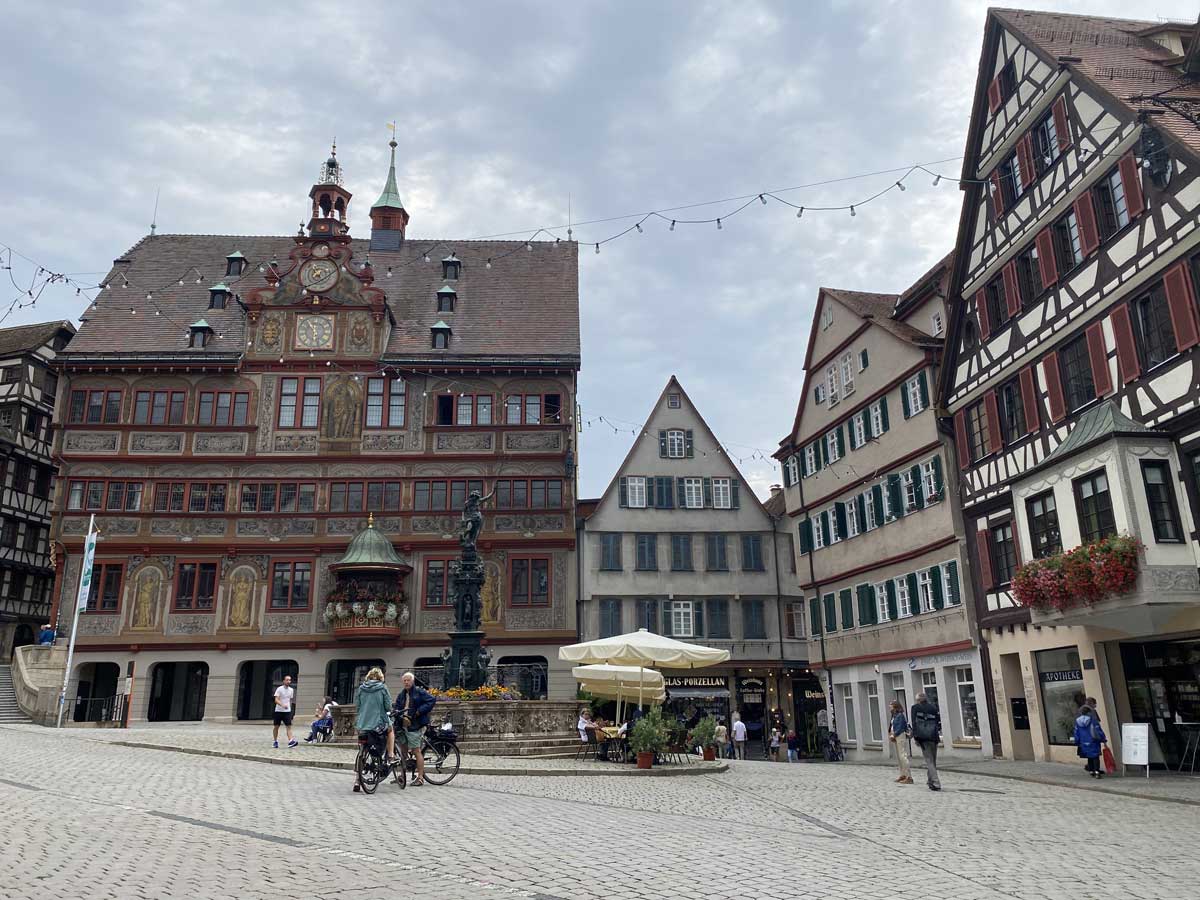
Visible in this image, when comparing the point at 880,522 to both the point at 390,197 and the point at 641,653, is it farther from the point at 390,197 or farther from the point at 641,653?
the point at 390,197

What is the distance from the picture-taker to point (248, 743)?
77.5 ft

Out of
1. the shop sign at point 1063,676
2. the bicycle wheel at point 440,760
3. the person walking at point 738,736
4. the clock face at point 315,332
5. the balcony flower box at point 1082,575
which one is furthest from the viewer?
the clock face at point 315,332

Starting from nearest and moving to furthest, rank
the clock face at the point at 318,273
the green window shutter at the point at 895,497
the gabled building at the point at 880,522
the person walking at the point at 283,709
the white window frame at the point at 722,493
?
1. the person walking at the point at 283,709
2. the gabled building at the point at 880,522
3. the green window shutter at the point at 895,497
4. the clock face at the point at 318,273
5. the white window frame at the point at 722,493

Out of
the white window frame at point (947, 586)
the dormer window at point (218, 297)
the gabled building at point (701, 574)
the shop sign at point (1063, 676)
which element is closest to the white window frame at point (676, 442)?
the gabled building at point (701, 574)

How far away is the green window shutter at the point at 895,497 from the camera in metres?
29.6

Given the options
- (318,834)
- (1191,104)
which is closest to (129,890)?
(318,834)

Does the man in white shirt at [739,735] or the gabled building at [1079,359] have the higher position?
the gabled building at [1079,359]

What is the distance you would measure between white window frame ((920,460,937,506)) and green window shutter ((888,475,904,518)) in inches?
56.2

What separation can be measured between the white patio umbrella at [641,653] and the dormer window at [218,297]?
28.8 m

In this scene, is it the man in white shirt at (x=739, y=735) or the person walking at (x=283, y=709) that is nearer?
the person walking at (x=283, y=709)

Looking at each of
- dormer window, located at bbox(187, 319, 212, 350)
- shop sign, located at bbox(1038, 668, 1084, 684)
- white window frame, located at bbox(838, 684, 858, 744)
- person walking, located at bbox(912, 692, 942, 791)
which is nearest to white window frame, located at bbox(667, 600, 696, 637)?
white window frame, located at bbox(838, 684, 858, 744)

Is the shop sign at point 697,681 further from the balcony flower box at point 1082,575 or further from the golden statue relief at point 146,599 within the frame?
the balcony flower box at point 1082,575

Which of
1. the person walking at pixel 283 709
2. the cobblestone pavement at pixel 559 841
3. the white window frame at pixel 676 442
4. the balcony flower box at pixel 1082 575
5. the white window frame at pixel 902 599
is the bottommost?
the cobblestone pavement at pixel 559 841

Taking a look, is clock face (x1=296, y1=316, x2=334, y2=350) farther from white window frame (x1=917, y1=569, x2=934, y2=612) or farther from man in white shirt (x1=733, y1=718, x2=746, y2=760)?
white window frame (x1=917, y1=569, x2=934, y2=612)
